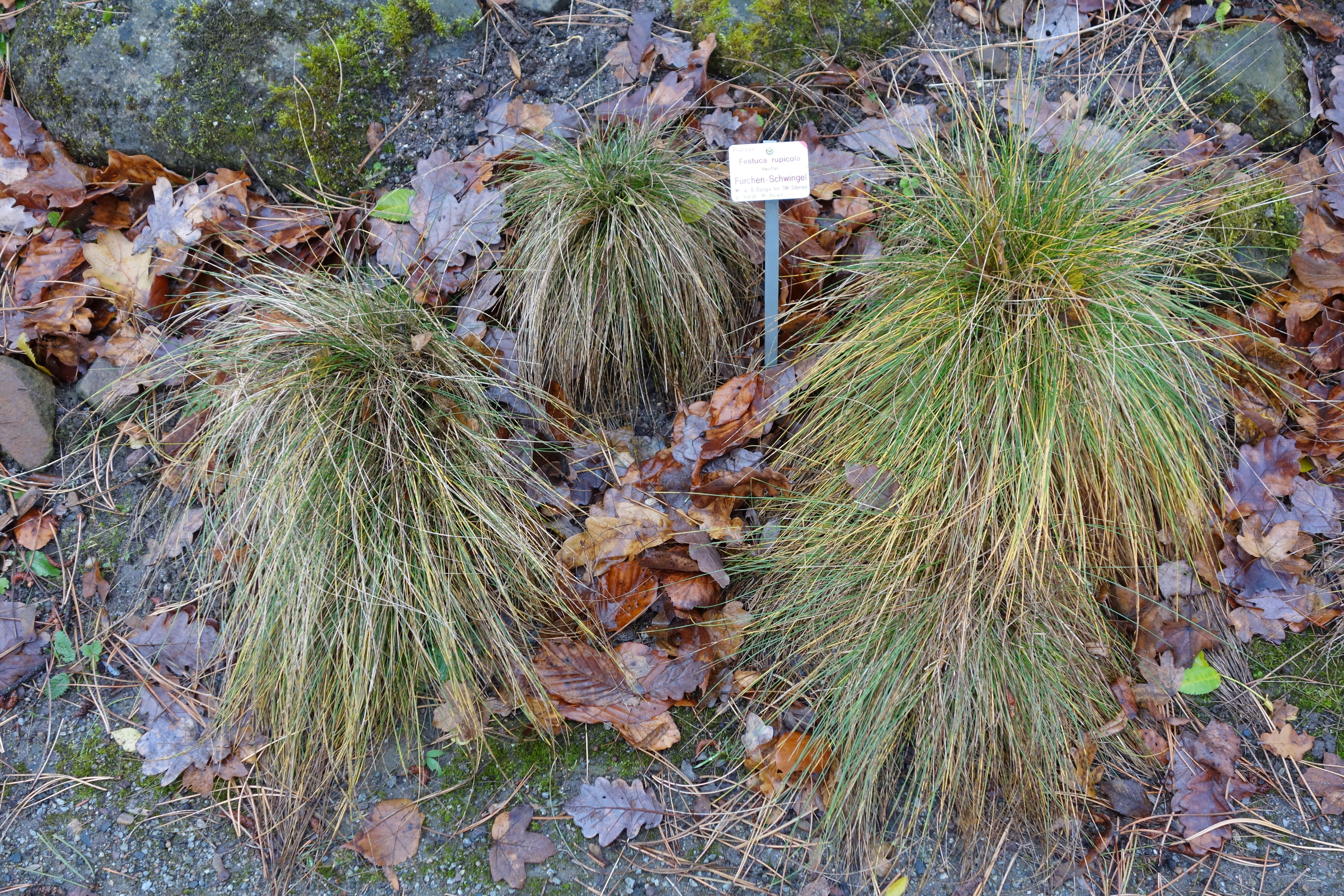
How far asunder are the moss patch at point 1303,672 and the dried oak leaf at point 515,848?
217 cm

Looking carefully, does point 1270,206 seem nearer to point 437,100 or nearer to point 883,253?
point 883,253

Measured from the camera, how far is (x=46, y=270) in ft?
10.0

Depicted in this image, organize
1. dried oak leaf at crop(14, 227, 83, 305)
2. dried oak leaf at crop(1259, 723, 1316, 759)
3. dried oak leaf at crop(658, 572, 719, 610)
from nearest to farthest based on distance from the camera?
dried oak leaf at crop(1259, 723, 1316, 759), dried oak leaf at crop(658, 572, 719, 610), dried oak leaf at crop(14, 227, 83, 305)

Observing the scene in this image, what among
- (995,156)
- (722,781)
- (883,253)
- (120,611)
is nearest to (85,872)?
(120,611)

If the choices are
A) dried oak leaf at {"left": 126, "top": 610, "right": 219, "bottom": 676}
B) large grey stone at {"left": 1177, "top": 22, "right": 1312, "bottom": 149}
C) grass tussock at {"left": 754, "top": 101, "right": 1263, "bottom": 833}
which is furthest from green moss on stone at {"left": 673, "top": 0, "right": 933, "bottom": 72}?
dried oak leaf at {"left": 126, "top": 610, "right": 219, "bottom": 676}

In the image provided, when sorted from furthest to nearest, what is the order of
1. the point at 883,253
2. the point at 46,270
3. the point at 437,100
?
1. the point at 437,100
2. the point at 46,270
3. the point at 883,253

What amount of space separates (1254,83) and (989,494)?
2.15 meters

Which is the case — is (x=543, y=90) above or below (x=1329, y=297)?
above

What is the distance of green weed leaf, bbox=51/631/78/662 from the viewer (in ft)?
8.79

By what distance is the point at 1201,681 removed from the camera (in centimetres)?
249

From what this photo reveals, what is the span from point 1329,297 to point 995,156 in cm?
131

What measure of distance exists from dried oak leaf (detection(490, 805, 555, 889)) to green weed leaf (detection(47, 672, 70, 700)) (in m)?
1.45

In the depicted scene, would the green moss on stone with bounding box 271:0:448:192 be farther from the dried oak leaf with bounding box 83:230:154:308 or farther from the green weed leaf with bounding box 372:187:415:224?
the dried oak leaf with bounding box 83:230:154:308

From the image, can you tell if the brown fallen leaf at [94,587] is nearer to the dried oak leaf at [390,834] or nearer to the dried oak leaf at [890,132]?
the dried oak leaf at [390,834]
